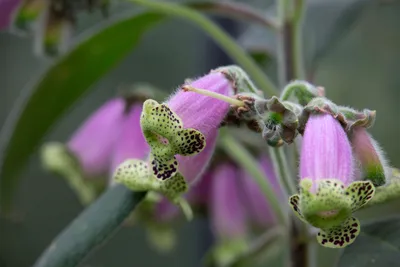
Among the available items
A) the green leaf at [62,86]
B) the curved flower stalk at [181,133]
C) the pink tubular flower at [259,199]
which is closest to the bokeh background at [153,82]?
the pink tubular flower at [259,199]

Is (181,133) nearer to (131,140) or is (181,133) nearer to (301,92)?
(301,92)

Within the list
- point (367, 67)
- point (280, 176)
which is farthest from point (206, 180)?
point (367, 67)

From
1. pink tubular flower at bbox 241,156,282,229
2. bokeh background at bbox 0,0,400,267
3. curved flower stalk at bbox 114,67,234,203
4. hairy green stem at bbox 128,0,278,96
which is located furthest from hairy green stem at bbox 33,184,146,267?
bokeh background at bbox 0,0,400,267

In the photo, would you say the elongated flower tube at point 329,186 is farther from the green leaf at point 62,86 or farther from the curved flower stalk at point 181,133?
the green leaf at point 62,86

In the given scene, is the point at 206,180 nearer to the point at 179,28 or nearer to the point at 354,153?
the point at 354,153

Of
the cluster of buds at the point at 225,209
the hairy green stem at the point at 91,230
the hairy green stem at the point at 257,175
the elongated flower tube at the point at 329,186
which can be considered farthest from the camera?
the cluster of buds at the point at 225,209

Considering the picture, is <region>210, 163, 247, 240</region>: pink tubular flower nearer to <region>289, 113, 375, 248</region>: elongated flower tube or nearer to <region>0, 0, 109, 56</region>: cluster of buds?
<region>0, 0, 109, 56</region>: cluster of buds

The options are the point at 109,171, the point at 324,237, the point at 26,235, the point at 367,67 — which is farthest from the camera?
the point at 26,235
